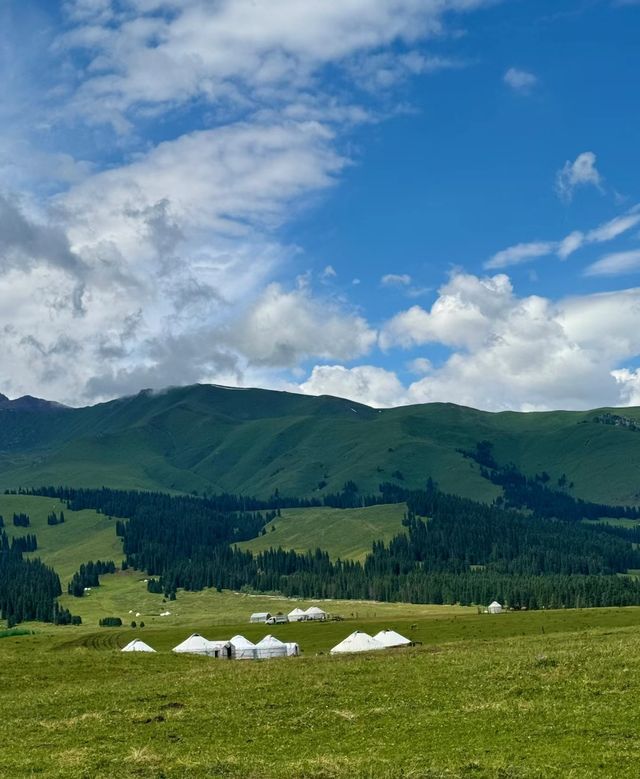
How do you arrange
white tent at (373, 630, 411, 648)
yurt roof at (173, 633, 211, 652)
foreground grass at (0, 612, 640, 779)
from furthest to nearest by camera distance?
yurt roof at (173, 633, 211, 652), white tent at (373, 630, 411, 648), foreground grass at (0, 612, 640, 779)

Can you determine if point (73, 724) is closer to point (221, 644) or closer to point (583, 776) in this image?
point (583, 776)

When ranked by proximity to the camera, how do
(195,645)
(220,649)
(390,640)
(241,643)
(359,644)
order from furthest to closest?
1. (241,643)
2. (195,645)
3. (220,649)
4. (390,640)
5. (359,644)

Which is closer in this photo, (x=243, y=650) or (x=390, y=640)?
(x=390, y=640)

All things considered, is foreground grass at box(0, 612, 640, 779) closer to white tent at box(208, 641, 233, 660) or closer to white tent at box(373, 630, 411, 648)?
white tent at box(373, 630, 411, 648)

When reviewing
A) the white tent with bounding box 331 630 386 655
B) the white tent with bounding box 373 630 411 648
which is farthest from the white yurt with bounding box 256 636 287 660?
the white tent with bounding box 331 630 386 655

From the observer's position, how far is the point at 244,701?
53.4 m

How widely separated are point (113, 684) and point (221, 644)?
64.3 meters

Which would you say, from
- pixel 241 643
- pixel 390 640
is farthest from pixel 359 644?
pixel 241 643

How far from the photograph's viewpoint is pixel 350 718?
1800 inches

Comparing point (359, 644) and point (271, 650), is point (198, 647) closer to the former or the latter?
point (271, 650)

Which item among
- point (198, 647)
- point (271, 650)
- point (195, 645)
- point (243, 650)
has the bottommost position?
point (243, 650)

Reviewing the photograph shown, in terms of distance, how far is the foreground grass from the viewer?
35312 millimetres

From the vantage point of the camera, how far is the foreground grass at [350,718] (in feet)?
116

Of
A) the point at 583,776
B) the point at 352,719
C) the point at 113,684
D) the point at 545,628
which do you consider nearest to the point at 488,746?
the point at 583,776
